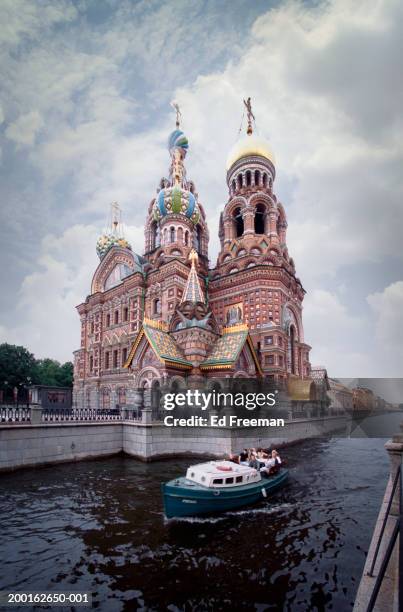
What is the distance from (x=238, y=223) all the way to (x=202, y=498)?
35820 millimetres

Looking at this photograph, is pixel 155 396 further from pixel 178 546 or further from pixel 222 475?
pixel 178 546

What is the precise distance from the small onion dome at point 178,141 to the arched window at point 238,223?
1389cm

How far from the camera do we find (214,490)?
445 inches

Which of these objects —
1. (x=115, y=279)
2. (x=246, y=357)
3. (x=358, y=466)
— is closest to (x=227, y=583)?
(x=358, y=466)

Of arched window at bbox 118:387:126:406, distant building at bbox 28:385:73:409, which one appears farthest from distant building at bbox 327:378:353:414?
distant building at bbox 28:385:73:409

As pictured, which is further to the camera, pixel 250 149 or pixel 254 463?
pixel 250 149

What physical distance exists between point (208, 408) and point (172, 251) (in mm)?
20583

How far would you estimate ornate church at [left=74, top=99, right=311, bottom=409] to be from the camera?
26.3 m

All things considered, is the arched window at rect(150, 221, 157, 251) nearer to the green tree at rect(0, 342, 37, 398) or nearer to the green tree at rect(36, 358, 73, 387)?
the green tree at rect(0, 342, 37, 398)

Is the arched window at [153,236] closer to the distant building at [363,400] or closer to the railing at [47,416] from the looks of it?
the railing at [47,416]

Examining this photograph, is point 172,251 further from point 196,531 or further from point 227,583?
point 227,583

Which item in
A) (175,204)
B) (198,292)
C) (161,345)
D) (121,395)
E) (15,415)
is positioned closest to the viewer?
(15,415)

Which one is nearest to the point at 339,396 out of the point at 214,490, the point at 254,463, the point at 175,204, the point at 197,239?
the point at 197,239

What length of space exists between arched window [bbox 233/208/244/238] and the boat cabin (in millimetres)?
32638
